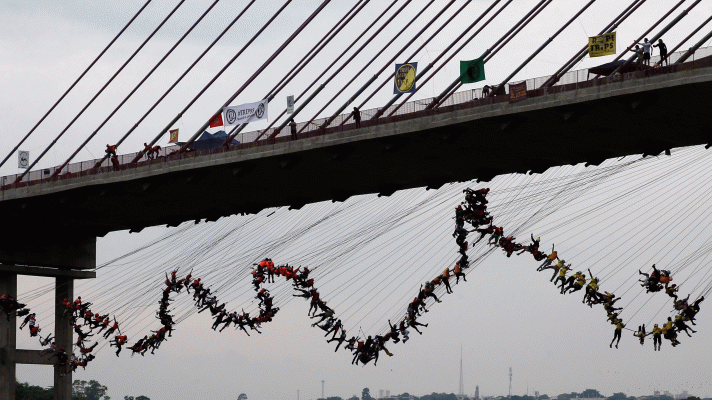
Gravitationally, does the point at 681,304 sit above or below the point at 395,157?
below

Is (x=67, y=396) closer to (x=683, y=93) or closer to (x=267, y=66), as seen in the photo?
(x=267, y=66)

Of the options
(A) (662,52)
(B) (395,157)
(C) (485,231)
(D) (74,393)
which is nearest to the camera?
(C) (485,231)

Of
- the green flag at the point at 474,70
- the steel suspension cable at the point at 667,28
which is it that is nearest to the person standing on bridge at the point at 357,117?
the green flag at the point at 474,70

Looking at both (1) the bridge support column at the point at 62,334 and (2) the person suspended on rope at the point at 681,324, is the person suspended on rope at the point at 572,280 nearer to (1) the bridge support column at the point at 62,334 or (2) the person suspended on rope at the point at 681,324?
(2) the person suspended on rope at the point at 681,324

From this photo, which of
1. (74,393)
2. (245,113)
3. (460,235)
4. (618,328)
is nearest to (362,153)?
(245,113)

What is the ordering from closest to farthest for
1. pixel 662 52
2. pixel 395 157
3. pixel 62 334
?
pixel 662 52 < pixel 395 157 < pixel 62 334

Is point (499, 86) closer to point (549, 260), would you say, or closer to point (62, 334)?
point (549, 260)

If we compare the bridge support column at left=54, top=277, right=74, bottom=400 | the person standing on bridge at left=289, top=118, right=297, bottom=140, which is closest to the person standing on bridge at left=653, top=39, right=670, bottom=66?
the person standing on bridge at left=289, top=118, right=297, bottom=140
